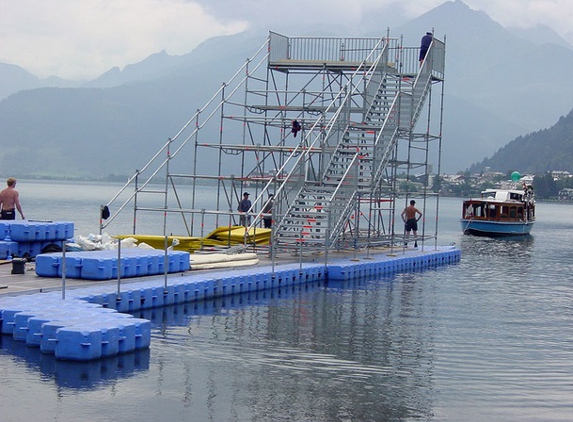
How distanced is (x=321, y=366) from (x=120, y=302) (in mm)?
5904

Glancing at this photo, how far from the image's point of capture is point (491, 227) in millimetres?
71812

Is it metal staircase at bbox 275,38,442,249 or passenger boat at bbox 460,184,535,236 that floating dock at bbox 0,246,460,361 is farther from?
passenger boat at bbox 460,184,535,236

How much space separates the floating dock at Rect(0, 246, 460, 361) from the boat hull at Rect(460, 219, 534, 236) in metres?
39.0

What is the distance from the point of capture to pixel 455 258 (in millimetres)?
43219

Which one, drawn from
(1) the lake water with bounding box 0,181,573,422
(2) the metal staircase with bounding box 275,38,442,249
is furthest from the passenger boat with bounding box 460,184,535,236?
(1) the lake water with bounding box 0,181,573,422

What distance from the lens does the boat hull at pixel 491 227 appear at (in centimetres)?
7181

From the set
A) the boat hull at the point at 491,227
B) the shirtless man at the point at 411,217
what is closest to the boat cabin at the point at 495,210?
the boat hull at the point at 491,227

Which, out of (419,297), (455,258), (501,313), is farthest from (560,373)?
(455,258)

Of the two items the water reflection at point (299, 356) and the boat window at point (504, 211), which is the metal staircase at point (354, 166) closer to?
the water reflection at point (299, 356)

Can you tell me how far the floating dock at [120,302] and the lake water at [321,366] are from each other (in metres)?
0.30

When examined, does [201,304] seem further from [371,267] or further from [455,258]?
A: [455,258]

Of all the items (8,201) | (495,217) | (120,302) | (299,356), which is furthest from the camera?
(495,217)

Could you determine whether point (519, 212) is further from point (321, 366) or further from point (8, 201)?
point (321, 366)

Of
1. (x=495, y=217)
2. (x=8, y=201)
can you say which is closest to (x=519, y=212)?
(x=495, y=217)
